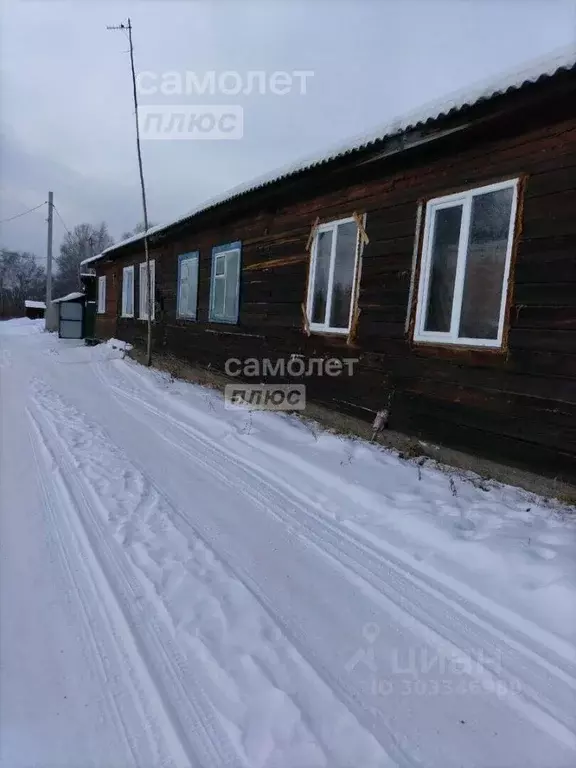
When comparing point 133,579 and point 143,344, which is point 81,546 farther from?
point 143,344

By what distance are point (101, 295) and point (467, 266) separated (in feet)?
54.4

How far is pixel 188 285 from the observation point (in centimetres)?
1085

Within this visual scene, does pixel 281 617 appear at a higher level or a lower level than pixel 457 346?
lower

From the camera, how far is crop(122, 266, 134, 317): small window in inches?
580

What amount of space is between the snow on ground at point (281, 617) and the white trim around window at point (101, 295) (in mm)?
14541

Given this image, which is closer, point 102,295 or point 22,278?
point 102,295

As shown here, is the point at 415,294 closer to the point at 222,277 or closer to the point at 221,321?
the point at 221,321

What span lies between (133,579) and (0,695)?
2.77 ft

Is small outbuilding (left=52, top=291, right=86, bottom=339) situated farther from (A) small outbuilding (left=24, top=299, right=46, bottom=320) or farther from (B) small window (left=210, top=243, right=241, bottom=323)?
(A) small outbuilding (left=24, top=299, right=46, bottom=320)

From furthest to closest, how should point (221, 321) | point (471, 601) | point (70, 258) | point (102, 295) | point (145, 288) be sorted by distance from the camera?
point (70, 258) < point (102, 295) < point (145, 288) < point (221, 321) < point (471, 601)

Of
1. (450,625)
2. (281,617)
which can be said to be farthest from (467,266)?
(281,617)

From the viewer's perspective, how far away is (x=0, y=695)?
77.3 inches

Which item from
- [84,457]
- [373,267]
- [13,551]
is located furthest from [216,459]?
[373,267]

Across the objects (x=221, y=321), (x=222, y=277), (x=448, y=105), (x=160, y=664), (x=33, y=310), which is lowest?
(x=160, y=664)
